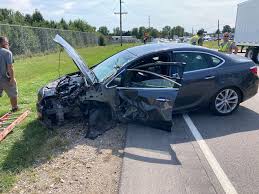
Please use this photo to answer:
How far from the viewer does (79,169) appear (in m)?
4.72

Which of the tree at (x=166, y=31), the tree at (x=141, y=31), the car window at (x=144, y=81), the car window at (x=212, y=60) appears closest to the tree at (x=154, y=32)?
the tree at (x=141, y=31)

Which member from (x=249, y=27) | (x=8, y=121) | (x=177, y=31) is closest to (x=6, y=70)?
(x=8, y=121)

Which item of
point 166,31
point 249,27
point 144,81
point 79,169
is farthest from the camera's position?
point 166,31

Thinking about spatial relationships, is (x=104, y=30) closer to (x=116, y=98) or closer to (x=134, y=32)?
(x=134, y=32)

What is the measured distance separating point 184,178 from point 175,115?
287 cm

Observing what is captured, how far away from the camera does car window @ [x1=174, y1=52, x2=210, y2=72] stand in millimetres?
6762

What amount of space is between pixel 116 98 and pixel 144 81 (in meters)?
0.64

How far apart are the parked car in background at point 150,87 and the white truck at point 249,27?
1394cm

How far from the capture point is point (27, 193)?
13.4ft

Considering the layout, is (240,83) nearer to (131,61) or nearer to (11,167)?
(131,61)

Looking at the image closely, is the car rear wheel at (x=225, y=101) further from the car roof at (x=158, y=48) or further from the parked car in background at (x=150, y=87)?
the car roof at (x=158, y=48)

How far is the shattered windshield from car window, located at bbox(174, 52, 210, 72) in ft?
3.07

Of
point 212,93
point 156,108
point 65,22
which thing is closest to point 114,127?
point 156,108

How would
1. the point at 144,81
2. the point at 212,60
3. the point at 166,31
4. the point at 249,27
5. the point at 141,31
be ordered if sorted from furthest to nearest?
A: 1. the point at 166,31
2. the point at 141,31
3. the point at 249,27
4. the point at 212,60
5. the point at 144,81
